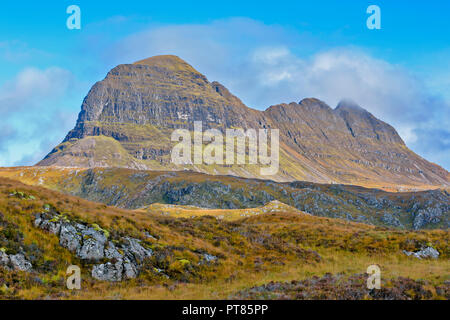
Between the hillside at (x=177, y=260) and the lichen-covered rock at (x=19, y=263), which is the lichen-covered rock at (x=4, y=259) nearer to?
the hillside at (x=177, y=260)

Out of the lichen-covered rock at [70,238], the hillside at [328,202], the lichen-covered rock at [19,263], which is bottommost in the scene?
the lichen-covered rock at [19,263]

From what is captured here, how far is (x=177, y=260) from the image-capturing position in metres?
24.1

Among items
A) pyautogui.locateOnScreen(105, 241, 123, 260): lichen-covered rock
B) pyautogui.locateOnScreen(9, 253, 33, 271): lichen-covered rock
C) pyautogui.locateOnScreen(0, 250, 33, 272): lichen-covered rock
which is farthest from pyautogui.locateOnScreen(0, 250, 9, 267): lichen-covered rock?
pyautogui.locateOnScreen(105, 241, 123, 260): lichen-covered rock

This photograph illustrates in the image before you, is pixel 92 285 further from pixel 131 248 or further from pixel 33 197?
pixel 33 197

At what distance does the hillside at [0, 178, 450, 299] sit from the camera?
698 inches

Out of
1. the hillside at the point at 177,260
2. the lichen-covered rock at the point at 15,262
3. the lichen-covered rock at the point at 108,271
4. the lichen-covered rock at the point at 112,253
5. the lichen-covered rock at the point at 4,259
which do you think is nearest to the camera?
the hillside at the point at 177,260

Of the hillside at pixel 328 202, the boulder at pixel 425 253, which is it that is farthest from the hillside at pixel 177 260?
the hillside at pixel 328 202

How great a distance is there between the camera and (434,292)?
16.4 m

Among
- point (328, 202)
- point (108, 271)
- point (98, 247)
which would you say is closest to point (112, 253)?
point (98, 247)

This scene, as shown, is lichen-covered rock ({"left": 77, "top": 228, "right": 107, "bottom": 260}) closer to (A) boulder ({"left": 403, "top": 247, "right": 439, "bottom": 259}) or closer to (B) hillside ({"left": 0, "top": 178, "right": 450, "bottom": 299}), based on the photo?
(B) hillside ({"left": 0, "top": 178, "right": 450, "bottom": 299})

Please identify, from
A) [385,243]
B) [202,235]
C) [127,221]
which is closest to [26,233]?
[127,221]

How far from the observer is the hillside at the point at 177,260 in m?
17.7

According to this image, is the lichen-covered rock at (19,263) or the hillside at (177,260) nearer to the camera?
the hillside at (177,260)
